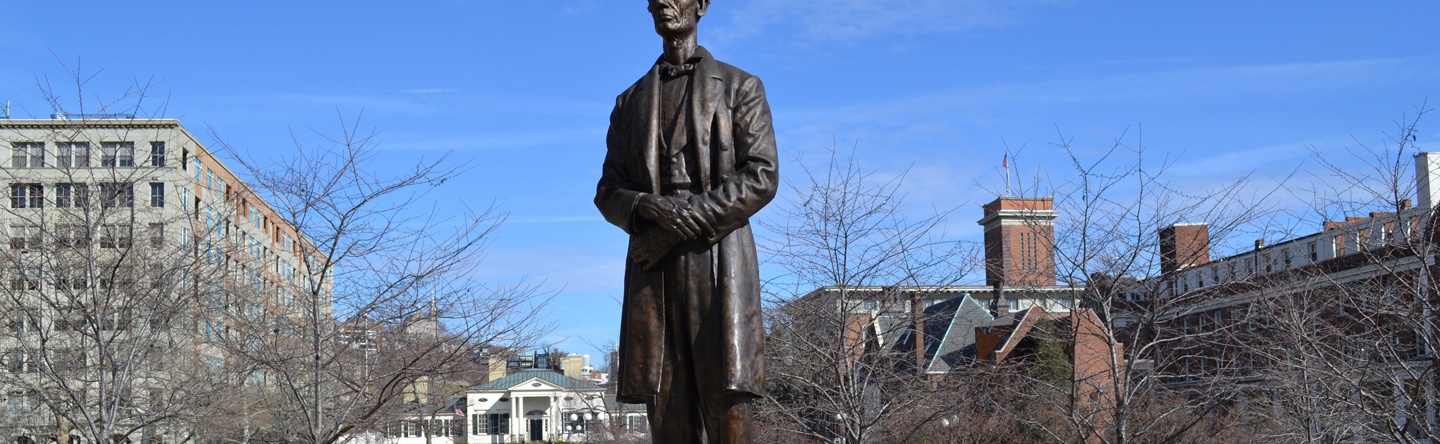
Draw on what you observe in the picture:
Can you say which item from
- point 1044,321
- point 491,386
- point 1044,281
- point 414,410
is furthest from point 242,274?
point 491,386

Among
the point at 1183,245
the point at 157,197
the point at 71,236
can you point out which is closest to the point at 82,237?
the point at 71,236

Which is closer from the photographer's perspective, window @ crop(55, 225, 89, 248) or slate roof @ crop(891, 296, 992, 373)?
window @ crop(55, 225, 89, 248)

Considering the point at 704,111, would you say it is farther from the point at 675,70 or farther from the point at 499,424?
the point at 499,424

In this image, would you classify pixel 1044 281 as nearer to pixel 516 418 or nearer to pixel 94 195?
pixel 94 195

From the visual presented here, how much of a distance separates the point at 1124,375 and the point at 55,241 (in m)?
12.9

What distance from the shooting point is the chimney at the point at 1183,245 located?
19000 millimetres

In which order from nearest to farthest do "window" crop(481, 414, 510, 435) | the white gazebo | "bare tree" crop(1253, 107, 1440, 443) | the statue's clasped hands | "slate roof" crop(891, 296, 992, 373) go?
the statue's clasped hands, "bare tree" crop(1253, 107, 1440, 443), "slate roof" crop(891, 296, 992, 373), the white gazebo, "window" crop(481, 414, 510, 435)

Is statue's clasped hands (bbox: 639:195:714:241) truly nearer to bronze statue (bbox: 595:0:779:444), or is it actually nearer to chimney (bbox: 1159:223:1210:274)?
bronze statue (bbox: 595:0:779:444)

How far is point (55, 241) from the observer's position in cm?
1700

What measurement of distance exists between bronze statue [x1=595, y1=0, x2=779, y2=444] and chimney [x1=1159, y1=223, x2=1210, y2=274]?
42.1 feet

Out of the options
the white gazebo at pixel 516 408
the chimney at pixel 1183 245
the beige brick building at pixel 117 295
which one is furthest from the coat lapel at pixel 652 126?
the white gazebo at pixel 516 408

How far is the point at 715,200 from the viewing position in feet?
21.7

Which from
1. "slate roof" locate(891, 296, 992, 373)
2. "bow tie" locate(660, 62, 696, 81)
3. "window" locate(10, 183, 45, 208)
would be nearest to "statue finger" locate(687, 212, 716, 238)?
"bow tie" locate(660, 62, 696, 81)

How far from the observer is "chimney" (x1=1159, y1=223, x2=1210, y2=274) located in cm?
1900
